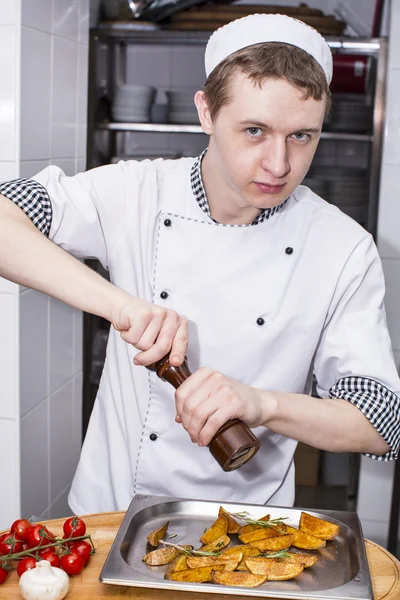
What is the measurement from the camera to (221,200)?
1.64 metres

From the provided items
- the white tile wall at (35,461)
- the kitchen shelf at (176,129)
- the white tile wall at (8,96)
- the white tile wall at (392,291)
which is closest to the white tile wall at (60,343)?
the white tile wall at (35,461)

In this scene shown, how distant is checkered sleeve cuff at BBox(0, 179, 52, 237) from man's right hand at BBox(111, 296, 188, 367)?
1.15 feet

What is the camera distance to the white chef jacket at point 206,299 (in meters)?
1.61

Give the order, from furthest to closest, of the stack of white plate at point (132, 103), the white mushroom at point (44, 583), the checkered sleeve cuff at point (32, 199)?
the stack of white plate at point (132, 103) < the checkered sleeve cuff at point (32, 199) < the white mushroom at point (44, 583)

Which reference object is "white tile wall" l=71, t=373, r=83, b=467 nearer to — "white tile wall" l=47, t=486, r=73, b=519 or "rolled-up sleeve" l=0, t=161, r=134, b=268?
"white tile wall" l=47, t=486, r=73, b=519

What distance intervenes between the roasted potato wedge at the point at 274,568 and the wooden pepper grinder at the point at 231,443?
141 millimetres

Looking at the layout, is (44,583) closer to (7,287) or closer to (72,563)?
(72,563)

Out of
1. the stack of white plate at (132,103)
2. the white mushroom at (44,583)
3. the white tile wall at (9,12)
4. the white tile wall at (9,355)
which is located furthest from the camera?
the stack of white plate at (132,103)

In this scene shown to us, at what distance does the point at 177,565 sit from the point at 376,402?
0.52 m

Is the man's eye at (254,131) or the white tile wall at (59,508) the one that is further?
the white tile wall at (59,508)

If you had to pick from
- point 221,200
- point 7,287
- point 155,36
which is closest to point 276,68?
point 221,200

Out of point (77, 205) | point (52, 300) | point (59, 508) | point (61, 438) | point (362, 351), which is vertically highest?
point (77, 205)

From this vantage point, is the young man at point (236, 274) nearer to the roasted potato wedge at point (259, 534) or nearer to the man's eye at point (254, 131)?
the man's eye at point (254, 131)

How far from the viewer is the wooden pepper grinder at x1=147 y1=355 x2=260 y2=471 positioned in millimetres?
1167
